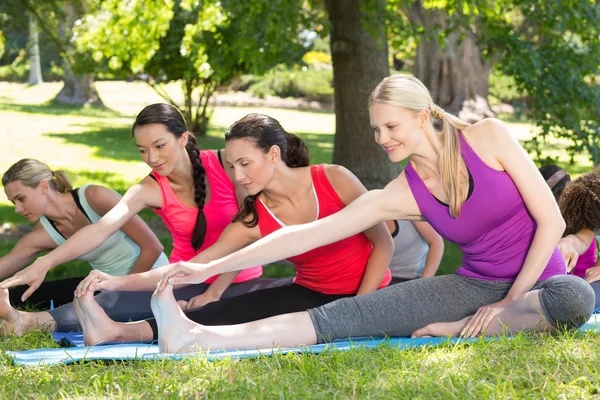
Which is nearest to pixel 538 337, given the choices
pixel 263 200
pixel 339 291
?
pixel 339 291

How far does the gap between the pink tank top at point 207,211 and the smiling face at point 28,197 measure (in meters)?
0.70

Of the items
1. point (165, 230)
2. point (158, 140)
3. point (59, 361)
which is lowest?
point (165, 230)

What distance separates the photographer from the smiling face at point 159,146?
177 inches

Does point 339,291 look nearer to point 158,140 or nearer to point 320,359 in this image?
point 320,359

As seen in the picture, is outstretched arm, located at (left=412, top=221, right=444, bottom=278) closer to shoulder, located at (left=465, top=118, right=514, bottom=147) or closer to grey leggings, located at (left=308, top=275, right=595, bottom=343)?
grey leggings, located at (left=308, top=275, right=595, bottom=343)

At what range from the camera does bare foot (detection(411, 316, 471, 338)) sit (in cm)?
379

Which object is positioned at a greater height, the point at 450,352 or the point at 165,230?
the point at 450,352

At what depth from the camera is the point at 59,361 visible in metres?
3.51

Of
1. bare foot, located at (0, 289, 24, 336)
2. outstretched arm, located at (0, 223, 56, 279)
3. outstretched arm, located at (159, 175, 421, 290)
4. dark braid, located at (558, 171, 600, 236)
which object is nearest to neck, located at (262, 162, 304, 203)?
outstretched arm, located at (159, 175, 421, 290)

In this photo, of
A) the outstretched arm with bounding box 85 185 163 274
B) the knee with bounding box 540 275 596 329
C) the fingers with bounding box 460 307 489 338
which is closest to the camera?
the knee with bounding box 540 275 596 329

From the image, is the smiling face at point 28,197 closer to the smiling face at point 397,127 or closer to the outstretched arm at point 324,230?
the outstretched arm at point 324,230

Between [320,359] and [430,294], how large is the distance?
77 centimetres

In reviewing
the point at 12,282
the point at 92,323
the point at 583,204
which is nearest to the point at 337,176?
the point at 92,323

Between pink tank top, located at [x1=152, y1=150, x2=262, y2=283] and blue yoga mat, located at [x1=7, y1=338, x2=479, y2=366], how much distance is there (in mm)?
1084
